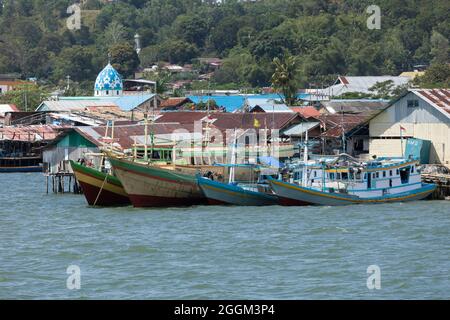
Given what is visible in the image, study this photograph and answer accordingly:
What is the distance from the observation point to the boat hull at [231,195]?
42.8m

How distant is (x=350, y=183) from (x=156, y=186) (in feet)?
22.7

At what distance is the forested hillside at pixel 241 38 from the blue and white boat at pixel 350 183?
59.9m

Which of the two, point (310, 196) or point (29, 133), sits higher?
point (29, 133)

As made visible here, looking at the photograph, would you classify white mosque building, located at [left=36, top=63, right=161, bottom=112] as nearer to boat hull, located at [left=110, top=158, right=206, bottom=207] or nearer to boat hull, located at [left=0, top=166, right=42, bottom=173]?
boat hull, located at [left=0, top=166, right=42, bottom=173]

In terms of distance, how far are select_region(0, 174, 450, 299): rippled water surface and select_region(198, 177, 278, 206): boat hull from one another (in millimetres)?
883

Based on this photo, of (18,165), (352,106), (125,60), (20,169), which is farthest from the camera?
(125,60)

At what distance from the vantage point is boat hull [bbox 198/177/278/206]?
42.8 meters

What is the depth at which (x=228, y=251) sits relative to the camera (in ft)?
101

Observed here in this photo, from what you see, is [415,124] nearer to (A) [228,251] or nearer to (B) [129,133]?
(B) [129,133]

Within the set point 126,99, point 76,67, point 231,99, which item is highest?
point 76,67

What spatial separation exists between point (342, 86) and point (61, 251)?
66184 mm

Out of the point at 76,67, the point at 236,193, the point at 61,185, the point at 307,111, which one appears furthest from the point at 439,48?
the point at 236,193

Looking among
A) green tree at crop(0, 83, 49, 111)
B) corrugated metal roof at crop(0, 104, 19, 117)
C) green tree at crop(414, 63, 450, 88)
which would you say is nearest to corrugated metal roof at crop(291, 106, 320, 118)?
green tree at crop(414, 63, 450, 88)

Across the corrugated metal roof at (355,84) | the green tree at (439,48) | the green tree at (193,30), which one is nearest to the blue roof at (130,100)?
the corrugated metal roof at (355,84)
